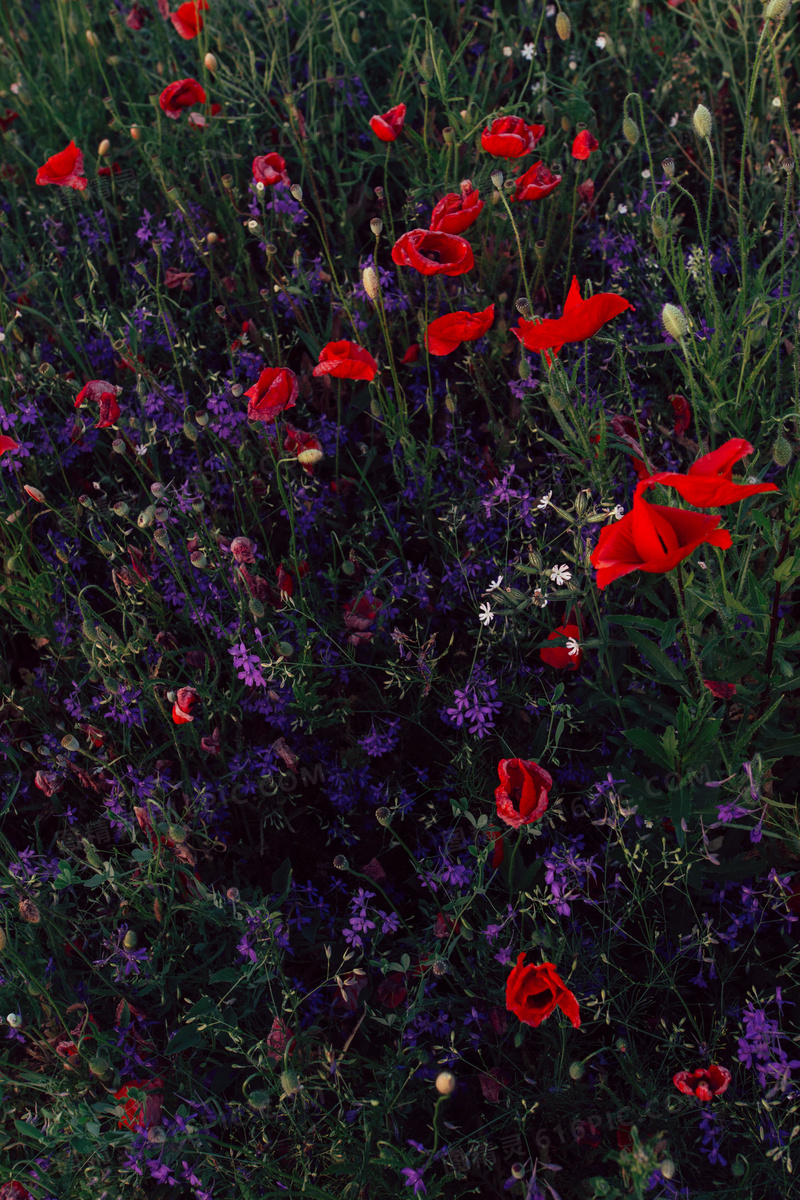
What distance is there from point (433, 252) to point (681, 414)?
2.25ft

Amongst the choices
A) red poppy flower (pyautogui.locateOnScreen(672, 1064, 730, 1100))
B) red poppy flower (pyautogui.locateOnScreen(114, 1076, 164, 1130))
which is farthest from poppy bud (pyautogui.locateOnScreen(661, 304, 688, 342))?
Result: red poppy flower (pyautogui.locateOnScreen(114, 1076, 164, 1130))

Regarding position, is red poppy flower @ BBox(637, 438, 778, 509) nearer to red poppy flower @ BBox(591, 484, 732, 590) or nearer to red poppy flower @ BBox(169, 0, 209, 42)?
red poppy flower @ BBox(591, 484, 732, 590)

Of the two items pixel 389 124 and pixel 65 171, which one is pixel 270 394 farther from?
pixel 65 171

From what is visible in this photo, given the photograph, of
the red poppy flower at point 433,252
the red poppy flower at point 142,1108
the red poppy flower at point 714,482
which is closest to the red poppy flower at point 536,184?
the red poppy flower at point 433,252

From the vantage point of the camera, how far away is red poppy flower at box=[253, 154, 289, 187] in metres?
2.22

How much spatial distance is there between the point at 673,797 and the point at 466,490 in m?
0.88

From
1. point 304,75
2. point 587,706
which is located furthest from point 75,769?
point 304,75

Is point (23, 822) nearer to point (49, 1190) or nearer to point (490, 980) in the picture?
point (49, 1190)

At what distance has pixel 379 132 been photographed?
2186mm

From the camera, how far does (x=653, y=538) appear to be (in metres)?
1.19

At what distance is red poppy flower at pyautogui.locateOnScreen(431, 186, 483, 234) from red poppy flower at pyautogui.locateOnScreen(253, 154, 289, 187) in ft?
1.83

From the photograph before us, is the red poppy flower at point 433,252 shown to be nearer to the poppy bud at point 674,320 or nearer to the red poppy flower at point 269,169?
the poppy bud at point 674,320

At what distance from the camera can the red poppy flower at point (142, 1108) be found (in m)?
1.42

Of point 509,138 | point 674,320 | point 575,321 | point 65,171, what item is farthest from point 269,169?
point 674,320
